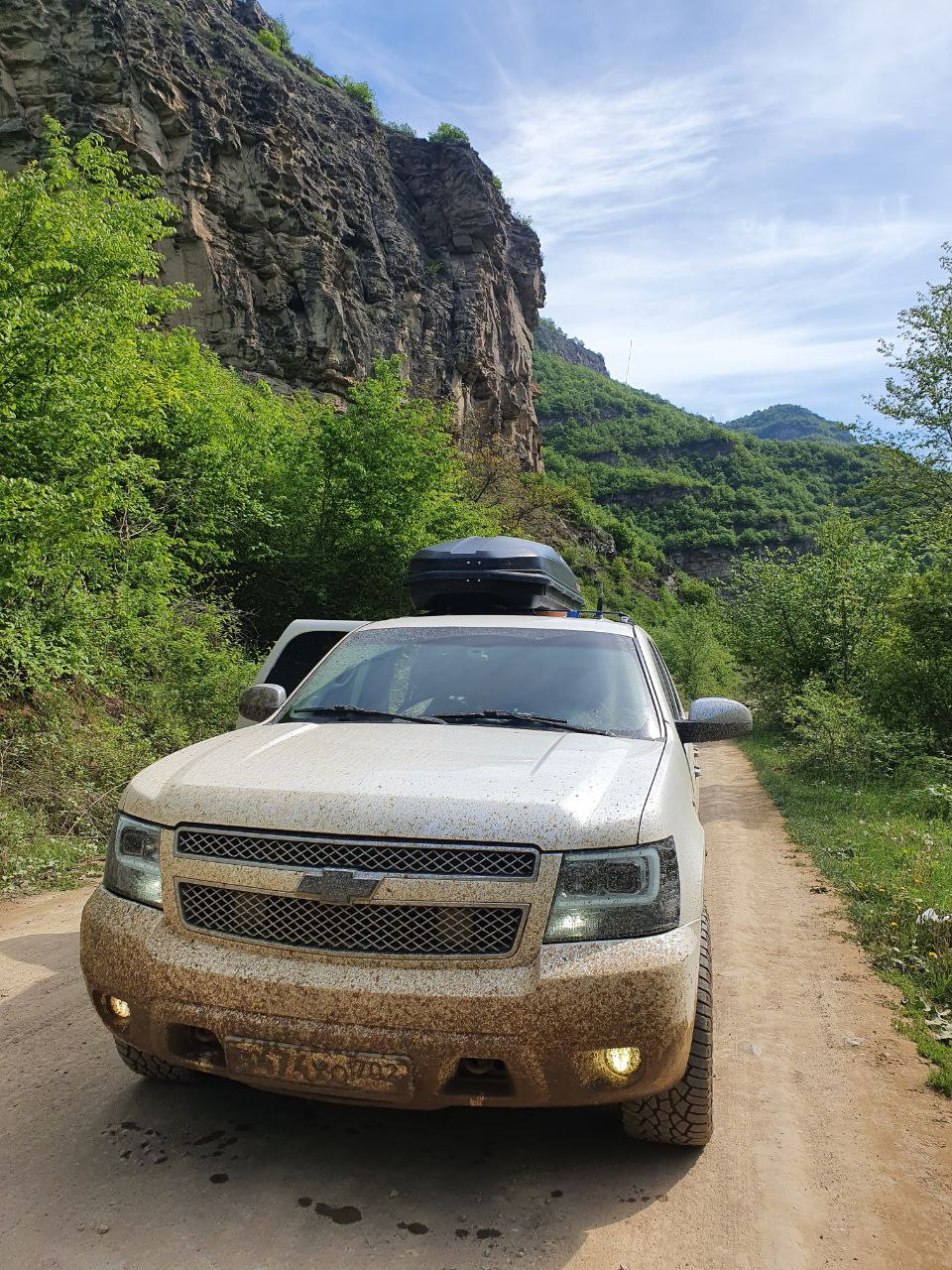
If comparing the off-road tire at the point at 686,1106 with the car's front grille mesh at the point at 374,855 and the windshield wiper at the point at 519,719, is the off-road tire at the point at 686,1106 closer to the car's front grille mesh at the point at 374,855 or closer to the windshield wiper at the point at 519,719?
the car's front grille mesh at the point at 374,855

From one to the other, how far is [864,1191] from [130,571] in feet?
34.3

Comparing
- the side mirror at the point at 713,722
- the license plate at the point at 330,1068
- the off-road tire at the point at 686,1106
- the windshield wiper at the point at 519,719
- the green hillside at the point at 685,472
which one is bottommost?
the off-road tire at the point at 686,1106

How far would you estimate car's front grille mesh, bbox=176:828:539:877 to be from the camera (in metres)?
2.48

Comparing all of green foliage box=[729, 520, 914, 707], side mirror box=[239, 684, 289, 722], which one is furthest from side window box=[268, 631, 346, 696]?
green foliage box=[729, 520, 914, 707]

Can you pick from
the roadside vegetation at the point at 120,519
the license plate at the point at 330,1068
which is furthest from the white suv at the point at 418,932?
the roadside vegetation at the point at 120,519

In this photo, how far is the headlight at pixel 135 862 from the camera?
2758 mm

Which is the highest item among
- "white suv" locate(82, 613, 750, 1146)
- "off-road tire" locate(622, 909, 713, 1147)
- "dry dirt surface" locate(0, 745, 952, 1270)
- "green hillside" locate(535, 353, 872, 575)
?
"green hillside" locate(535, 353, 872, 575)

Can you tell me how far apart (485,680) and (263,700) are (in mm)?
1164

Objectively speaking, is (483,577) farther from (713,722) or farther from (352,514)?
(352,514)

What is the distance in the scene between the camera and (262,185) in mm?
40594

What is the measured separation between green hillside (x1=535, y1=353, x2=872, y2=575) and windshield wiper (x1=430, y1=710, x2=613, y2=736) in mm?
85520

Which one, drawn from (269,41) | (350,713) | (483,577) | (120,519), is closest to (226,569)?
(120,519)

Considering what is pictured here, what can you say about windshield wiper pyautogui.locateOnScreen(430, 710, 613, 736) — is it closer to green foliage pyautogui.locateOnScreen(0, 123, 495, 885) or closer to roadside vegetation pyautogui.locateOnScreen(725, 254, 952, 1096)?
roadside vegetation pyautogui.locateOnScreen(725, 254, 952, 1096)

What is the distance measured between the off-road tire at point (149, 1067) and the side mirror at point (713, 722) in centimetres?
248
